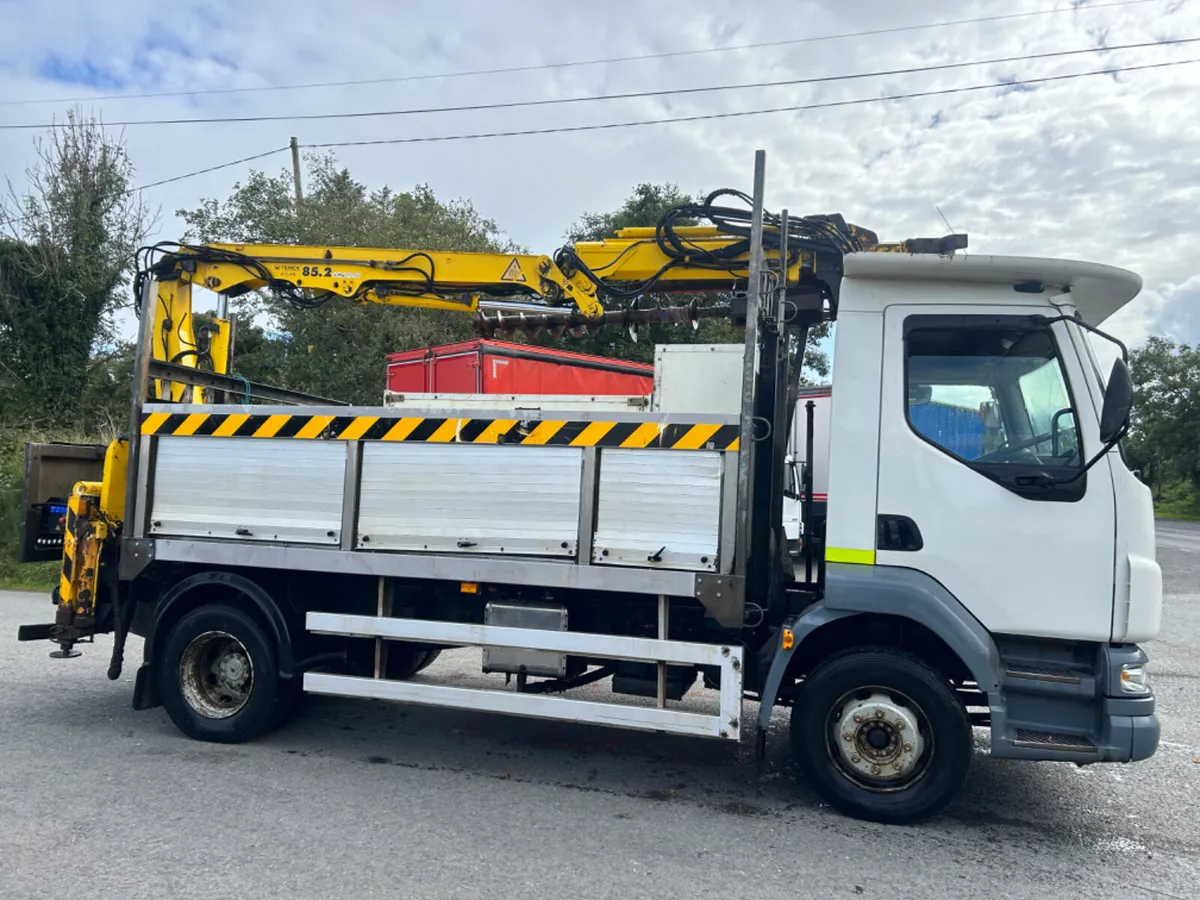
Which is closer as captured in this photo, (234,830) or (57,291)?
(234,830)

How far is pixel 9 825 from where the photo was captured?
4.14 metres

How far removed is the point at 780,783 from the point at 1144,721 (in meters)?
1.86

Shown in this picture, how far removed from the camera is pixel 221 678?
5695mm

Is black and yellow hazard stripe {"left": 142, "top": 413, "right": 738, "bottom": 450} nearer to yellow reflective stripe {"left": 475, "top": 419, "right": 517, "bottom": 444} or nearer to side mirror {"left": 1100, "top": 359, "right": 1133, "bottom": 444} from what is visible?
yellow reflective stripe {"left": 475, "top": 419, "right": 517, "bottom": 444}

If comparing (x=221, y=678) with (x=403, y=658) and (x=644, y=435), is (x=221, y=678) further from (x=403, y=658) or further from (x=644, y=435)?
(x=644, y=435)

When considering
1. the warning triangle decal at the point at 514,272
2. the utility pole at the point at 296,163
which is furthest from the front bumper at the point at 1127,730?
the utility pole at the point at 296,163

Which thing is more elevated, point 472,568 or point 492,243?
point 492,243

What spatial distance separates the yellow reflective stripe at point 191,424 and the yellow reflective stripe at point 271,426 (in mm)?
406

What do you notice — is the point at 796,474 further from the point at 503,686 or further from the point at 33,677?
the point at 33,677

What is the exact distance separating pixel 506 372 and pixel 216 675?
5.68 m

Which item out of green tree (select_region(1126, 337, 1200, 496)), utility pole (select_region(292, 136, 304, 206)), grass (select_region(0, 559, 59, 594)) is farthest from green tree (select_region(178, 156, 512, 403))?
green tree (select_region(1126, 337, 1200, 496))

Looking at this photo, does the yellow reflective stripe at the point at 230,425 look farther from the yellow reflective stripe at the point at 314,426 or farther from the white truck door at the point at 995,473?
the white truck door at the point at 995,473

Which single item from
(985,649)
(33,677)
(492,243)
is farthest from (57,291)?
(985,649)

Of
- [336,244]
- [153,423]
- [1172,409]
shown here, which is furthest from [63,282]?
[1172,409]
